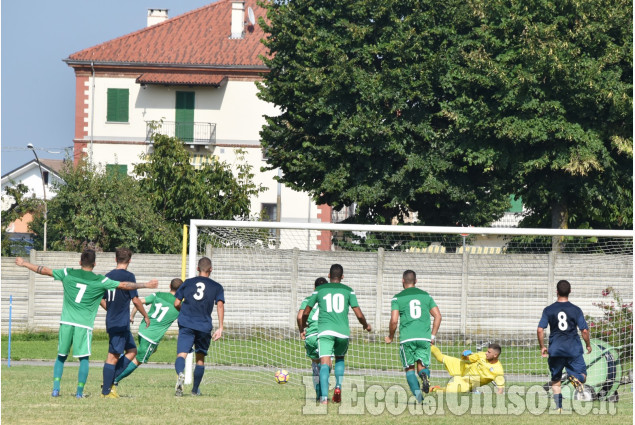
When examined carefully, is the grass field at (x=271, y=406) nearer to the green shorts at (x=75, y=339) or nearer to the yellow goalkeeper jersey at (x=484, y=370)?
the yellow goalkeeper jersey at (x=484, y=370)

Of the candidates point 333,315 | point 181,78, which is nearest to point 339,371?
point 333,315

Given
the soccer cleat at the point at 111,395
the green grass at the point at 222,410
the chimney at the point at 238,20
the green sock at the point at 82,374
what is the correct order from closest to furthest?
the green grass at the point at 222,410
the green sock at the point at 82,374
the soccer cleat at the point at 111,395
the chimney at the point at 238,20

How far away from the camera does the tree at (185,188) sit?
3712 cm

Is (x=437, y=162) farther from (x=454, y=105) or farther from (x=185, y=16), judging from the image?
(x=185, y=16)

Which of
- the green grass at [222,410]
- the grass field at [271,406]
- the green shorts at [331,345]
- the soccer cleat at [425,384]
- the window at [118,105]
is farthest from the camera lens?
the window at [118,105]

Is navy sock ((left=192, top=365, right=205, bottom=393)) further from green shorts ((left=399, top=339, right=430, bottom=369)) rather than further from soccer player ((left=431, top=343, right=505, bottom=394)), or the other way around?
soccer player ((left=431, top=343, right=505, bottom=394))

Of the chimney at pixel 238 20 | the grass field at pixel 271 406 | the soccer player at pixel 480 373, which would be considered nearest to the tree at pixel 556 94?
the grass field at pixel 271 406

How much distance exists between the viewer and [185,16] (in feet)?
173

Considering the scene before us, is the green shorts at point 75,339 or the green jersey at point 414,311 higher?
the green jersey at point 414,311

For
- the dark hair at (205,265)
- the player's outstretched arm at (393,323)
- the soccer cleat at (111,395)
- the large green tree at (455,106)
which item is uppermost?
the large green tree at (455,106)

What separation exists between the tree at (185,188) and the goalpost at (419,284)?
11.7 m

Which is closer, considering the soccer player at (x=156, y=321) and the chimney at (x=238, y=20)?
the soccer player at (x=156, y=321)

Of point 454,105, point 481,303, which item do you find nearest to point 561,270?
point 481,303

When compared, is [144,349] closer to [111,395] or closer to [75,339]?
[111,395]
